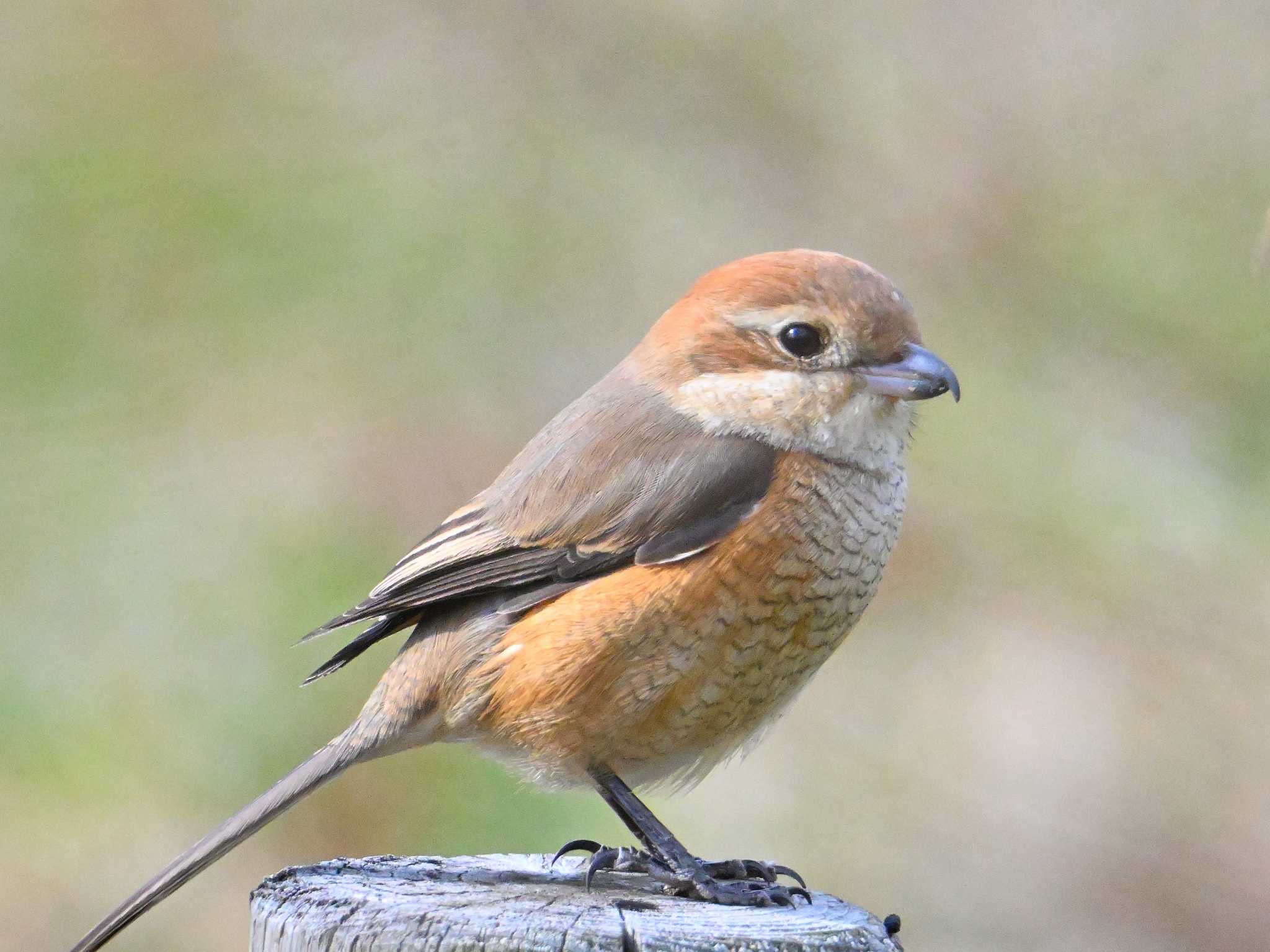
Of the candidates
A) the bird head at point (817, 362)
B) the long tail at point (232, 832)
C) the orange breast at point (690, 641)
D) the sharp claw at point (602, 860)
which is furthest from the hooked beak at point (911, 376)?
the long tail at point (232, 832)

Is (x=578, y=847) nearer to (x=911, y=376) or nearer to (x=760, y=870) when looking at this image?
(x=760, y=870)

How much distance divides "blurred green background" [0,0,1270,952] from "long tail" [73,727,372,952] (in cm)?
204

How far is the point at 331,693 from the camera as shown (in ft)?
18.3

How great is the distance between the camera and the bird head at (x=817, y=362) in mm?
3369

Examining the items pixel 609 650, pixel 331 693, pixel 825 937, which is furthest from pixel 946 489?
pixel 825 937

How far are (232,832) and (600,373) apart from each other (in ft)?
12.9

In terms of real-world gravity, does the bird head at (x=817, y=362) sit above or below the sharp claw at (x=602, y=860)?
above

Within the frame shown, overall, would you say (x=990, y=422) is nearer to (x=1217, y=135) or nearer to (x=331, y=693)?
(x=1217, y=135)

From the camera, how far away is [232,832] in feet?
9.87

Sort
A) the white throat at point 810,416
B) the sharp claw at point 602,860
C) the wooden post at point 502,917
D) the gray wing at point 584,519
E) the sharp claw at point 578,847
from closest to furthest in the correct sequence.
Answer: the wooden post at point 502,917 < the sharp claw at point 602,860 < the sharp claw at point 578,847 < the gray wing at point 584,519 < the white throat at point 810,416

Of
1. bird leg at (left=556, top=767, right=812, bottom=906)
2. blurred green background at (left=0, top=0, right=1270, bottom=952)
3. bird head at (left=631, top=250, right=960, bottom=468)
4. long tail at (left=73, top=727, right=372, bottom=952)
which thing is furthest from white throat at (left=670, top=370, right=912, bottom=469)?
blurred green background at (left=0, top=0, right=1270, bottom=952)

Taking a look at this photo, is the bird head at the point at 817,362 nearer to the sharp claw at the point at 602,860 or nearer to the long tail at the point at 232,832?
the sharp claw at the point at 602,860

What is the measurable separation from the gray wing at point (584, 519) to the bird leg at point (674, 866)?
19.2 inches

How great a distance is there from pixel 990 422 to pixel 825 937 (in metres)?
4.34
